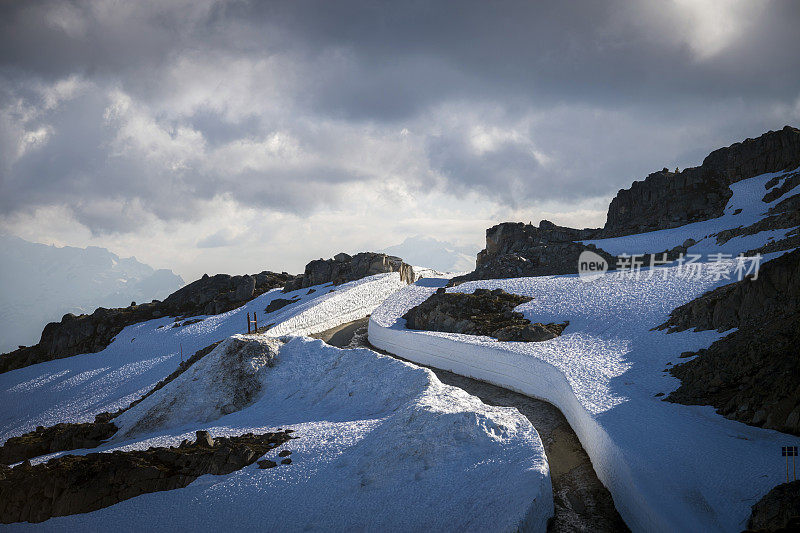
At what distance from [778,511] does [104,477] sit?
1423cm

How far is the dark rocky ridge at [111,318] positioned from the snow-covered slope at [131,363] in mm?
3747

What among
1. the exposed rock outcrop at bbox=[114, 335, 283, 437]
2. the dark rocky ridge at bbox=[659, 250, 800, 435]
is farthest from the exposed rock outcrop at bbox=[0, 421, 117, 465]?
the dark rocky ridge at bbox=[659, 250, 800, 435]

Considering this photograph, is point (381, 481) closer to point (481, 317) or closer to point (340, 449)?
point (340, 449)

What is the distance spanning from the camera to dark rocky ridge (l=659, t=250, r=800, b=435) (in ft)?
37.8

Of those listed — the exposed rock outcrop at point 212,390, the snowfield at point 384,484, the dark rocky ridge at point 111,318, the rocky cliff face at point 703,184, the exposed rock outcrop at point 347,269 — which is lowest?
the snowfield at point 384,484

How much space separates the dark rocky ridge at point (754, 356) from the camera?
1152 cm

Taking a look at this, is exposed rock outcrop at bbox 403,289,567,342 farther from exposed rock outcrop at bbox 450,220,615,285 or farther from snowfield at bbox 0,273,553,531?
exposed rock outcrop at bbox 450,220,615,285

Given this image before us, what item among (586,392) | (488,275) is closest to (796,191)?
(488,275)

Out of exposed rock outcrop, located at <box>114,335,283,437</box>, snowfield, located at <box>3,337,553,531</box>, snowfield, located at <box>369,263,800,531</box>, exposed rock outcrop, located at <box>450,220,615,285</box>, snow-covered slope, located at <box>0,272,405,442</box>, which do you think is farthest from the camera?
exposed rock outcrop, located at <box>450,220,615,285</box>

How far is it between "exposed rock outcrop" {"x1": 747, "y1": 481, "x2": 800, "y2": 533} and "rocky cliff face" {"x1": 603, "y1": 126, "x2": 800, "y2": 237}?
143 feet

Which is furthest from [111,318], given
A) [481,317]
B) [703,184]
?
[703,184]

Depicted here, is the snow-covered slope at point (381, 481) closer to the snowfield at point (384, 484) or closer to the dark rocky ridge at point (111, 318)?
the snowfield at point (384, 484)

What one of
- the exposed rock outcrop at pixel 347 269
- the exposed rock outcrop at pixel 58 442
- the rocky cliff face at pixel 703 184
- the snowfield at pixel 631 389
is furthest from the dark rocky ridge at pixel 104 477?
the rocky cliff face at pixel 703 184

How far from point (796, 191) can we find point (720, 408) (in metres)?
35.3
